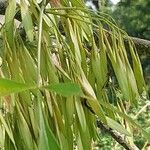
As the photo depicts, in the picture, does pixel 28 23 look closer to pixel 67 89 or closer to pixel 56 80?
pixel 56 80

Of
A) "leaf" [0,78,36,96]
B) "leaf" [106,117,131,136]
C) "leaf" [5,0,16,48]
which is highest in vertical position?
"leaf" [5,0,16,48]

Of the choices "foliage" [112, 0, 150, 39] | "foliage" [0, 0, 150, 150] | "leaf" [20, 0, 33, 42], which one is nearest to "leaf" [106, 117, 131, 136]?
"foliage" [0, 0, 150, 150]

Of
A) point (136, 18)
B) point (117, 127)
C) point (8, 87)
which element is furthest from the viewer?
point (136, 18)

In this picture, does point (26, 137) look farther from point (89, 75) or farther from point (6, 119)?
point (89, 75)

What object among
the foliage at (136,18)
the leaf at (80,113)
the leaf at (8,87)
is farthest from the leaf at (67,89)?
the foliage at (136,18)

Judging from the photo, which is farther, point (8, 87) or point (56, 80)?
point (56, 80)

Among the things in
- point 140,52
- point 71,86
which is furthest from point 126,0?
point 71,86

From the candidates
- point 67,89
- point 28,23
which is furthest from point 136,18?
point 67,89

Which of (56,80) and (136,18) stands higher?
(136,18)

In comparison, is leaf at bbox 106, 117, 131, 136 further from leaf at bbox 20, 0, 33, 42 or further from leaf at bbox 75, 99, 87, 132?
leaf at bbox 20, 0, 33, 42

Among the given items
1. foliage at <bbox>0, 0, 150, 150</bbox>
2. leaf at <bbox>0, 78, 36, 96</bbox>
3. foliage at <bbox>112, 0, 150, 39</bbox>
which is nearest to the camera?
leaf at <bbox>0, 78, 36, 96</bbox>

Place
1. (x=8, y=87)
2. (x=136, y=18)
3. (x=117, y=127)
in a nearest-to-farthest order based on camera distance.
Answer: (x=8, y=87), (x=117, y=127), (x=136, y=18)
